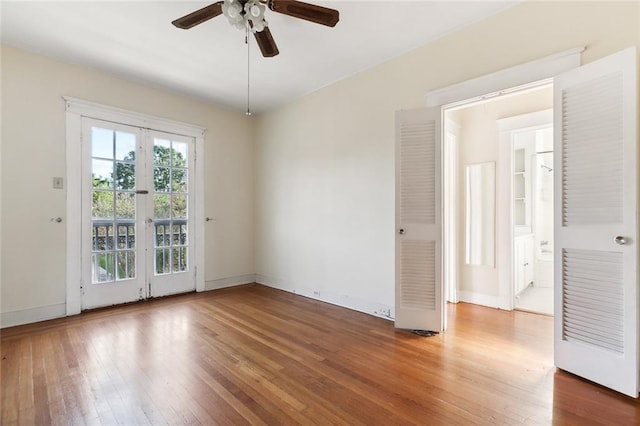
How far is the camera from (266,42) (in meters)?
2.38

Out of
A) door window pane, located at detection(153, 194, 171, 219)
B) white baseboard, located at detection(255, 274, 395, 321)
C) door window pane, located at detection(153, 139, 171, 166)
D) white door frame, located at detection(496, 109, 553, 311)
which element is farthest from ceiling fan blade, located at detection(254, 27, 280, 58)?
white door frame, located at detection(496, 109, 553, 311)

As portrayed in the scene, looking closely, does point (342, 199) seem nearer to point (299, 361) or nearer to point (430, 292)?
point (430, 292)

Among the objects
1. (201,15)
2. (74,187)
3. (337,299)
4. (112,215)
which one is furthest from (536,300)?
(74,187)

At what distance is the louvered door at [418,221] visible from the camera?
2.89 metres

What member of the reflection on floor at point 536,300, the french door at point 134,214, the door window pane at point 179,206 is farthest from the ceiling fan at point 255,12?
the reflection on floor at point 536,300

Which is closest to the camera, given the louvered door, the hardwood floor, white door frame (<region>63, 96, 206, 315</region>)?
the hardwood floor

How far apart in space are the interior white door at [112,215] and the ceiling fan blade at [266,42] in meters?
2.47

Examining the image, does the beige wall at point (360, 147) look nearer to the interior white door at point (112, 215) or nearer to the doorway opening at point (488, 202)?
the doorway opening at point (488, 202)

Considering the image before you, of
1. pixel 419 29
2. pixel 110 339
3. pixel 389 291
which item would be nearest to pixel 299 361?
pixel 389 291

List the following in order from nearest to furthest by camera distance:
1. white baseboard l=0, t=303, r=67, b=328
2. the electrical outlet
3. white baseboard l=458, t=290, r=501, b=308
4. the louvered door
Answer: the louvered door < white baseboard l=0, t=303, r=67, b=328 < the electrical outlet < white baseboard l=458, t=290, r=501, b=308

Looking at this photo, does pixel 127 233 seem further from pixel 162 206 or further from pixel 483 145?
pixel 483 145

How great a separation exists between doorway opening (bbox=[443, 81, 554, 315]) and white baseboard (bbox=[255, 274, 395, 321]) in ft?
2.44

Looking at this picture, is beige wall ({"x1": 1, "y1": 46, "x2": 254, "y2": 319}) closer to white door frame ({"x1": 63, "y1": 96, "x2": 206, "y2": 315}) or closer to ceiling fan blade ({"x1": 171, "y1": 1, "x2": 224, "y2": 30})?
white door frame ({"x1": 63, "y1": 96, "x2": 206, "y2": 315})

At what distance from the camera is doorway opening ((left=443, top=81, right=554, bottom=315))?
3.57 metres
